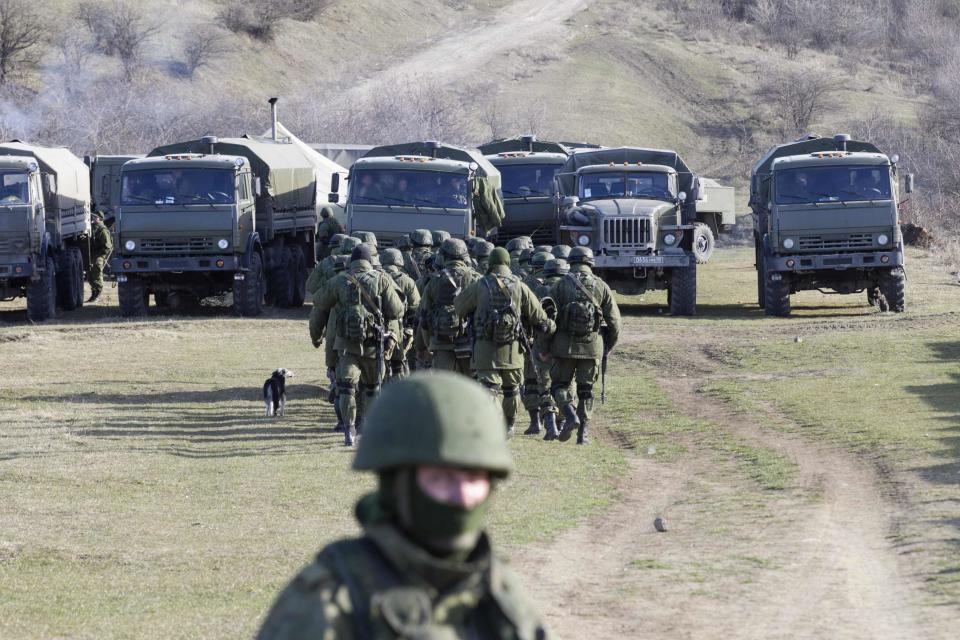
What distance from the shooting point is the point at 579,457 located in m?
13.7

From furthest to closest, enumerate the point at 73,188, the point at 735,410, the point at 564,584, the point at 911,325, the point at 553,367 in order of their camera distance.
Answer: the point at 73,188, the point at 911,325, the point at 735,410, the point at 553,367, the point at 564,584

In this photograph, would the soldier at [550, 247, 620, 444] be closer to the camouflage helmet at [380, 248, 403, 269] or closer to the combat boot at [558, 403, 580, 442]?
the combat boot at [558, 403, 580, 442]

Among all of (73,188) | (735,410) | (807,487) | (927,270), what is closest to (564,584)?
(807,487)

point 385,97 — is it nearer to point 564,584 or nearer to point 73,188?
point 73,188

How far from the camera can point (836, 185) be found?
24.6 m

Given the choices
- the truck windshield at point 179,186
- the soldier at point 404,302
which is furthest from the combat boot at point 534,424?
the truck windshield at point 179,186

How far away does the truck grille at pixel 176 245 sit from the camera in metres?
24.9

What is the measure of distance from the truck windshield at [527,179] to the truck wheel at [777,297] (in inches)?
168

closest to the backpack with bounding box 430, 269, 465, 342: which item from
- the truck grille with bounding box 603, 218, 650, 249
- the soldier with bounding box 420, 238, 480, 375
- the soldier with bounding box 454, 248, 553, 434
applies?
the soldier with bounding box 420, 238, 480, 375

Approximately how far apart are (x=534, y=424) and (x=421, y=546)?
12.1 m

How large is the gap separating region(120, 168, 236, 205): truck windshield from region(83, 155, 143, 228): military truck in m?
7.80

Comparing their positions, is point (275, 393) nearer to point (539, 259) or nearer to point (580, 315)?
point (539, 259)

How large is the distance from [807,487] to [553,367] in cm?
284

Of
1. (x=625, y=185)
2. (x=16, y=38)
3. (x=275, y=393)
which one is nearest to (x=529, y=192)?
(x=625, y=185)
